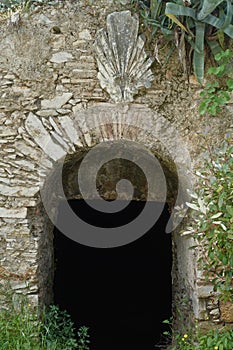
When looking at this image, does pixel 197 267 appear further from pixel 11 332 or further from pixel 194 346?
pixel 11 332

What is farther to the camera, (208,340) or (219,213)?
(208,340)

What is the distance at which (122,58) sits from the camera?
4066 mm

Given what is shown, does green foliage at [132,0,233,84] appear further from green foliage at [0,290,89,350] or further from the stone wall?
green foliage at [0,290,89,350]

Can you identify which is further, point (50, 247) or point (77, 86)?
point (50, 247)

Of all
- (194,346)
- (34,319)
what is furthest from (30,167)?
(194,346)

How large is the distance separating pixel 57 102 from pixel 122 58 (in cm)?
59

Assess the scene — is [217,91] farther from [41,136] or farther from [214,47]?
[41,136]

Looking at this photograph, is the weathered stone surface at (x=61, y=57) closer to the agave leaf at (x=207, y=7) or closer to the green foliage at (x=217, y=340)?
the agave leaf at (x=207, y=7)

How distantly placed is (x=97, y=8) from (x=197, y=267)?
2.10 m

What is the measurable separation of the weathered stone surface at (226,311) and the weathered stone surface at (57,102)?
1.94 m

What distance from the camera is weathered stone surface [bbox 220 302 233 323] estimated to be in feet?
13.5

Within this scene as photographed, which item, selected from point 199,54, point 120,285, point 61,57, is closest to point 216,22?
point 199,54

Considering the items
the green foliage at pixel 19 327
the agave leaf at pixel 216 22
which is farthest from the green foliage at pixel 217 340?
the agave leaf at pixel 216 22

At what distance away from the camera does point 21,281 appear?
419 cm
